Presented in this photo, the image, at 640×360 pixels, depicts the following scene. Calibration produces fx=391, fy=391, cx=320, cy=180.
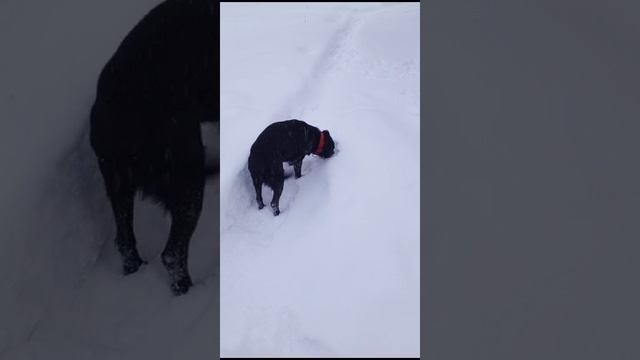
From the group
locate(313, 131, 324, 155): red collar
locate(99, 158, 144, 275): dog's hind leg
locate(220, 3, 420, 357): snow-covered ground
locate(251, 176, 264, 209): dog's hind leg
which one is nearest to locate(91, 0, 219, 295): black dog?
locate(99, 158, 144, 275): dog's hind leg

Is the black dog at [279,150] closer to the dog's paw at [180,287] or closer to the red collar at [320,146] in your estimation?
the red collar at [320,146]

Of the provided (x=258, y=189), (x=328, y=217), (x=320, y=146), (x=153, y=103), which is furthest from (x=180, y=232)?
(x=320, y=146)

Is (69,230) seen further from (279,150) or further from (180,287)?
(279,150)

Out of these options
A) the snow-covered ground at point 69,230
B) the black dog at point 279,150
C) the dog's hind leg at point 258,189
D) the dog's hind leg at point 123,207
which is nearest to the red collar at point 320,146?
the black dog at point 279,150

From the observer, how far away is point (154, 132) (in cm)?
159

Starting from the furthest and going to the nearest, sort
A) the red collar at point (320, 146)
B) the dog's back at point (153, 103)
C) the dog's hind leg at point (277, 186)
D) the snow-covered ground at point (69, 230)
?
the red collar at point (320, 146) < the dog's hind leg at point (277, 186) < the dog's back at point (153, 103) < the snow-covered ground at point (69, 230)

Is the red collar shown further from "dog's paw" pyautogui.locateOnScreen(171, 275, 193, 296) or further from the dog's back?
"dog's paw" pyautogui.locateOnScreen(171, 275, 193, 296)

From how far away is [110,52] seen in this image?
1.76m

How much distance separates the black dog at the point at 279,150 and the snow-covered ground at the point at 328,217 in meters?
0.11

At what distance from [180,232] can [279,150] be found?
1.26 meters

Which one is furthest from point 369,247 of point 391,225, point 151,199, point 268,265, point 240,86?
point 240,86

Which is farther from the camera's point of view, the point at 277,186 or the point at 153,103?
the point at 277,186

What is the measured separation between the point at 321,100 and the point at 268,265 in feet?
6.78

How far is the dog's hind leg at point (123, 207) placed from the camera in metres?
1.65
